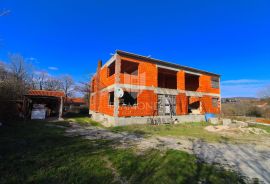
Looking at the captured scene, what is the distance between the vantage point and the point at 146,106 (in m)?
14.9

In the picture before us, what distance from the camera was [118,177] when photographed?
3945 mm

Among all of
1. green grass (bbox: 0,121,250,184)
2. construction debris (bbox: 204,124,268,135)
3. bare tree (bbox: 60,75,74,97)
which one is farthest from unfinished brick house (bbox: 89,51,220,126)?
bare tree (bbox: 60,75,74,97)

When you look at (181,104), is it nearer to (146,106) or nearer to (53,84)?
(146,106)

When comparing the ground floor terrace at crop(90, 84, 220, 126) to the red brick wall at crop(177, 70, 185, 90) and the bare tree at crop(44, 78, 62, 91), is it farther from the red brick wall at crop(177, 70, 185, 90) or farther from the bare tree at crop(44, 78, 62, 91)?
the bare tree at crop(44, 78, 62, 91)

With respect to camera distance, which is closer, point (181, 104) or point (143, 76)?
point (143, 76)

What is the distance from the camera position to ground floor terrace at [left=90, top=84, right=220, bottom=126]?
13469mm

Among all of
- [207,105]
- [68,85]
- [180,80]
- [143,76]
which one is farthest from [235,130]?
[68,85]

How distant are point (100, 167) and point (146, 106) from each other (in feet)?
35.0

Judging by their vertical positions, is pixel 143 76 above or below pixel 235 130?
above

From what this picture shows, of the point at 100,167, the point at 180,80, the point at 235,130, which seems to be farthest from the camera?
the point at 180,80

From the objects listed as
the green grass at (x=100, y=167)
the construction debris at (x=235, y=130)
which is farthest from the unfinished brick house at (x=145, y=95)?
the green grass at (x=100, y=167)

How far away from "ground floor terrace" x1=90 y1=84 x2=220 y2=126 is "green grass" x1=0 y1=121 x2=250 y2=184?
7.38 m

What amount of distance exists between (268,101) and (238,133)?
2399cm

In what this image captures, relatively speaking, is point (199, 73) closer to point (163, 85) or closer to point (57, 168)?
point (163, 85)
